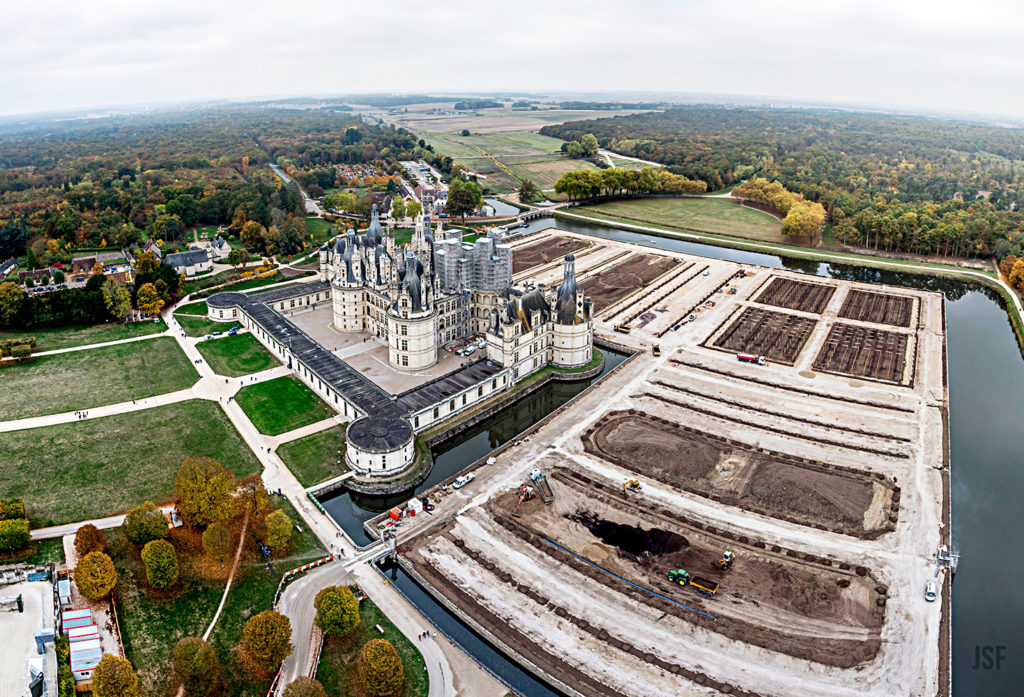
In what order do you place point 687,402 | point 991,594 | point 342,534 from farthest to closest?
point 687,402 → point 342,534 → point 991,594

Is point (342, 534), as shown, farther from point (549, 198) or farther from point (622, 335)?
point (549, 198)

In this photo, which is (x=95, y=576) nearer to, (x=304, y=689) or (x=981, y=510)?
(x=304, y=689)

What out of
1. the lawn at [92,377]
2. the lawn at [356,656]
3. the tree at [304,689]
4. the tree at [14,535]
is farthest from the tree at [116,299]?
the tree at [304,689]

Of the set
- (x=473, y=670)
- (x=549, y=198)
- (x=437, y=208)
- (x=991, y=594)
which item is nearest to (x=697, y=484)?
(x=991, y=594)

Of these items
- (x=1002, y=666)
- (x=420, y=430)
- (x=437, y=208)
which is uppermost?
(x=437, y=208)

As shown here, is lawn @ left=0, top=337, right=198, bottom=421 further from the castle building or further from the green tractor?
the green tractor

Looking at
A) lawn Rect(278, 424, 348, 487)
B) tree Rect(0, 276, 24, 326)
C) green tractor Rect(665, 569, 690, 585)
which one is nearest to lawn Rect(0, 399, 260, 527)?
lawn Rect(278, 424, 348, 487)
